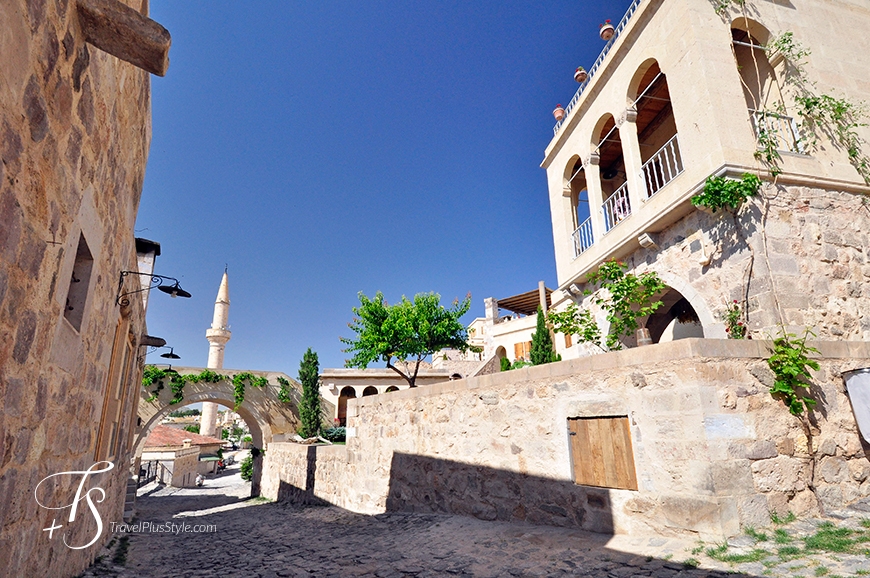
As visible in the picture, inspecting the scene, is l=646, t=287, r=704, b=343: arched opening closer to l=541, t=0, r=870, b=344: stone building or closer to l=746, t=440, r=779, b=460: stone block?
l=541, t=0, r=870, b=344: stone building

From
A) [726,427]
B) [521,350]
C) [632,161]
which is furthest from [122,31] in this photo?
[521,350]

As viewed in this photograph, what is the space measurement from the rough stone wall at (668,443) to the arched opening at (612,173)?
4506 millimetres

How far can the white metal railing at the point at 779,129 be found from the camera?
24.8ft

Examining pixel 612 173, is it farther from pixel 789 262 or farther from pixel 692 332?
pixel 789 262

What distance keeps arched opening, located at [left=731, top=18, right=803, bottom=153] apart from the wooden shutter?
207 inches

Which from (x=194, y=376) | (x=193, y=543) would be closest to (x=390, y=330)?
(x=194, y=376)

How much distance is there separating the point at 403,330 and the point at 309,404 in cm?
644

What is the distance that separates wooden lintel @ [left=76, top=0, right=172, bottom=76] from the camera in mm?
2523

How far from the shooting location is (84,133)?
3008 mm

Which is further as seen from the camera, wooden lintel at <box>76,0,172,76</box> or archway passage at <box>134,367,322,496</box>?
archway passage at <box>134,367,322,496</box>

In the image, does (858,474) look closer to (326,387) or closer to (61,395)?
(61,395)

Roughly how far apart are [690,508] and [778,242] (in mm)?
4333

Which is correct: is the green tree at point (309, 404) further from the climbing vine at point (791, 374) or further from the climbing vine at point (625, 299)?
the climbing vine at point (791, 374)

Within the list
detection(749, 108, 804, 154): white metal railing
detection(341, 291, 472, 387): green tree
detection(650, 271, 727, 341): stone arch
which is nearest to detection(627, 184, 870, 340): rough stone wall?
detection(650, 271, 727, 341): stone arch
